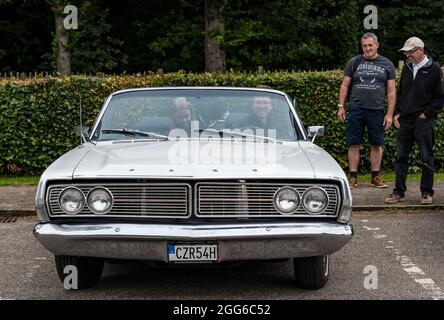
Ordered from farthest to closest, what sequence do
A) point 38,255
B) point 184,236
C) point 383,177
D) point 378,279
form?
1. point 383,177
2. point 38,255
3. point 378,279
4. point 184,236

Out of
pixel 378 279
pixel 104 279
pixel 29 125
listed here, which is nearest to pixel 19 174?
pixel 29 125

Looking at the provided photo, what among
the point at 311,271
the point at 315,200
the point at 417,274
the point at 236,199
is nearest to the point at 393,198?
the point at 417,274

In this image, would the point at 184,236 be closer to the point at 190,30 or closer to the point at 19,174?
the point at 19,174

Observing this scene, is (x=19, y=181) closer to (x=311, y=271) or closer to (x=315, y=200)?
(x=311, y=271)

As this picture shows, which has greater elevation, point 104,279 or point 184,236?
point 184,236

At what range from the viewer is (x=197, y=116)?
23.5 feet

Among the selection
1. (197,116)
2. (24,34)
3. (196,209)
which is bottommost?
(196,209)

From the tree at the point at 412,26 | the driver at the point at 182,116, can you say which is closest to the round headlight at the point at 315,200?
the driver at the point at 182,116

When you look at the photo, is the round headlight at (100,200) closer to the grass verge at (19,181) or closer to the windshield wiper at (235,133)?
the windshield wiper at (235,133)

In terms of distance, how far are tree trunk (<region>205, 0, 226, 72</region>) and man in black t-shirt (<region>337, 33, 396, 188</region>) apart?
15.2 meters

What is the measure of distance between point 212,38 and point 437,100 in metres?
16.9

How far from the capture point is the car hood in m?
5.72

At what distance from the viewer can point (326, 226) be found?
577cm
